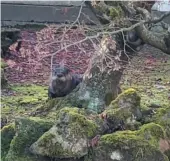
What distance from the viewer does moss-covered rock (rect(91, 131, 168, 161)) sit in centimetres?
415

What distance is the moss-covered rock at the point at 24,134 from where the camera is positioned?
14.3 feet

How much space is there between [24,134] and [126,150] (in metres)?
0.97

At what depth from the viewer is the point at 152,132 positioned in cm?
439

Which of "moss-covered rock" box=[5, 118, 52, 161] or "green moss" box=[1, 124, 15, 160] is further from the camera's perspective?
"green moss" box=[1, 124, 15, 160]

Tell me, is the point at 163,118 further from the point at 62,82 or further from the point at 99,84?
the point at 62,82

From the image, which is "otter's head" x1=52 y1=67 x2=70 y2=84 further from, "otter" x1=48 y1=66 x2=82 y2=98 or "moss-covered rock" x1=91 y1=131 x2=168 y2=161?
"moss-covered rock" x1=91 y1=131 x2=168 y2=161

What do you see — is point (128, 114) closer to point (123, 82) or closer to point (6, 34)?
point (123, 82)

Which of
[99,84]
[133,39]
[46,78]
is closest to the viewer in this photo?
[133,39]

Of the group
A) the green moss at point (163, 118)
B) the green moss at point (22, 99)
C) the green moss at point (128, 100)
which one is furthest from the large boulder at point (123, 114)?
the green moss at point (22, 99)

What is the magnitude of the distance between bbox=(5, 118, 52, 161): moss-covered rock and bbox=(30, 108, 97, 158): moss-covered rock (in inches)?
4.6

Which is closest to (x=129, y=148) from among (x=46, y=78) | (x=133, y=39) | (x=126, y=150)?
(x=126, y=150)

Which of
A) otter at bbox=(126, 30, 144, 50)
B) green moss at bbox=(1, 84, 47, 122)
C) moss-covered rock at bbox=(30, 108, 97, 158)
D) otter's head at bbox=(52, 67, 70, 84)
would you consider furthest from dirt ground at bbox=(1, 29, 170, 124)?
moss-covered rock at bbox=(30, 108, 97, 158)

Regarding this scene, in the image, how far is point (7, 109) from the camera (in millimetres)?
6191

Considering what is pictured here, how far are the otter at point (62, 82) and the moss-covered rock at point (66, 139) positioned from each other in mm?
1395
